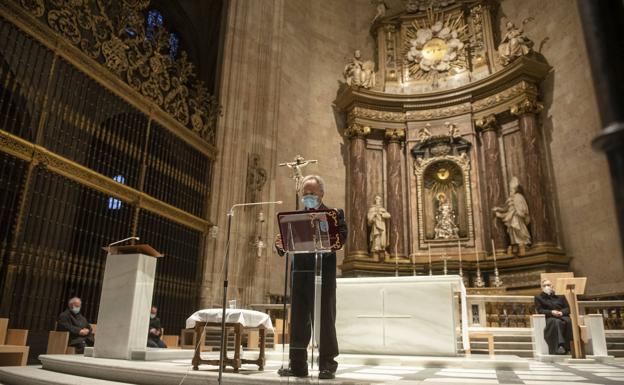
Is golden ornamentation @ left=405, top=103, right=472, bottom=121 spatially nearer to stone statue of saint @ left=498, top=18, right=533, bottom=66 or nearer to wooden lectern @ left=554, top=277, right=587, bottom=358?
stone statue of saint @ left=498, top=18, right=533, bottom=66

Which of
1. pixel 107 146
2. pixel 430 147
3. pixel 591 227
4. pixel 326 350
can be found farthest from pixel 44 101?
pixel 591 227

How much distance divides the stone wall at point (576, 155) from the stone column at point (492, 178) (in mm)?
1329

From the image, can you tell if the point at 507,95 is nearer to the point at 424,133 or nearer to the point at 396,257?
the point at 424,133

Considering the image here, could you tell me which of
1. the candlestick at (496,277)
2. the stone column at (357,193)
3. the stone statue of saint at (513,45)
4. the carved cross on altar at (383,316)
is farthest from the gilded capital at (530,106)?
the carved cross on altar at (383,316)

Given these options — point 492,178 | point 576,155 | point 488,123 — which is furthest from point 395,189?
point 576,155

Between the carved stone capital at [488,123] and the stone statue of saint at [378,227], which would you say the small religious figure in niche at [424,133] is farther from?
the stone statue of saint at [378,227]

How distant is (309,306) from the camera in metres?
3.69

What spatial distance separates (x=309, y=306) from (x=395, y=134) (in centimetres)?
1185

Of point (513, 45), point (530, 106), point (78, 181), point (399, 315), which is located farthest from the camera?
point (513, 45)

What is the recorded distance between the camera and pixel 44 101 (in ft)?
23.9

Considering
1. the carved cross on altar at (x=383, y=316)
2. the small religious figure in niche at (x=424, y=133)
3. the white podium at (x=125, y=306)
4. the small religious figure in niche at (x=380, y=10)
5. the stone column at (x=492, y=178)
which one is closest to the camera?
the white podium at (x=125, y=306)

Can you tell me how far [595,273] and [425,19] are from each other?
31.6 feet

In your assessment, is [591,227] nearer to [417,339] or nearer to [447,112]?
[447,112]

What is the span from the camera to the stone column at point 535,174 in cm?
1172
